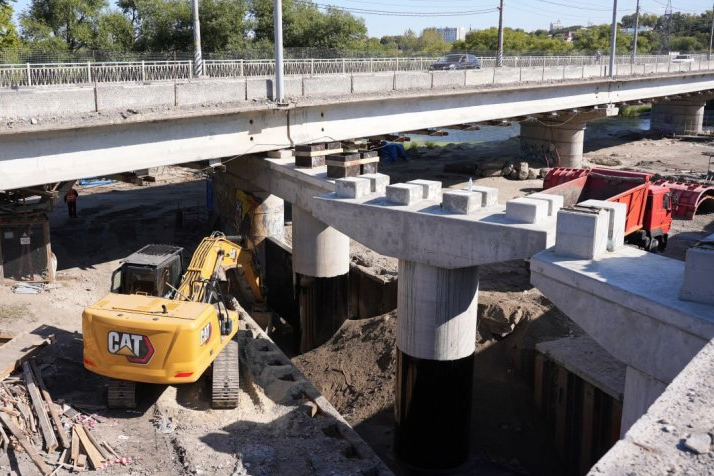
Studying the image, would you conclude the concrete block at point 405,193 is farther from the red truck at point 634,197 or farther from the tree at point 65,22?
the tree at point 65,22

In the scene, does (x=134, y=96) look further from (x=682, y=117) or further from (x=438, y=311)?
(x=682, y=117)

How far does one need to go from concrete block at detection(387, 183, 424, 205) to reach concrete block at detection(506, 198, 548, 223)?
2333 millimetres

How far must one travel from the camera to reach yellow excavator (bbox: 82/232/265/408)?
12.7m

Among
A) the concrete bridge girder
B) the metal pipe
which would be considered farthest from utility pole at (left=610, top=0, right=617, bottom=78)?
the concrete bridge girder

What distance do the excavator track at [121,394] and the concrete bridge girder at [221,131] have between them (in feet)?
18.8

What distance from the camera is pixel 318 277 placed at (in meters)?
21.7

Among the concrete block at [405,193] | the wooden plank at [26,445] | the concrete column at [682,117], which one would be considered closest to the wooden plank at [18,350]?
the wooden plank at [26,445]

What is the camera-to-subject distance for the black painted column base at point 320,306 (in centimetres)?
2181

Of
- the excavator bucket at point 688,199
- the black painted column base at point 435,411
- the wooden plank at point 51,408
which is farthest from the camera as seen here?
the excavator bucket at point 688,199

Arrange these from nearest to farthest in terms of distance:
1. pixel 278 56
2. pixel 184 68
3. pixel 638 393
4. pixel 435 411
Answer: pixel 638 393
pixel 435 411
pixel 278 56
pixel 184 68

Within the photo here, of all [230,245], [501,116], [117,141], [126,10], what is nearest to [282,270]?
[230,245]

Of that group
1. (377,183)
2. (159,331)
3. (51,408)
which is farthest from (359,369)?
(51,408)

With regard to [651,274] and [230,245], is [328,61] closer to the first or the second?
[230,245]

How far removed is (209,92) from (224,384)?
29.1ft
